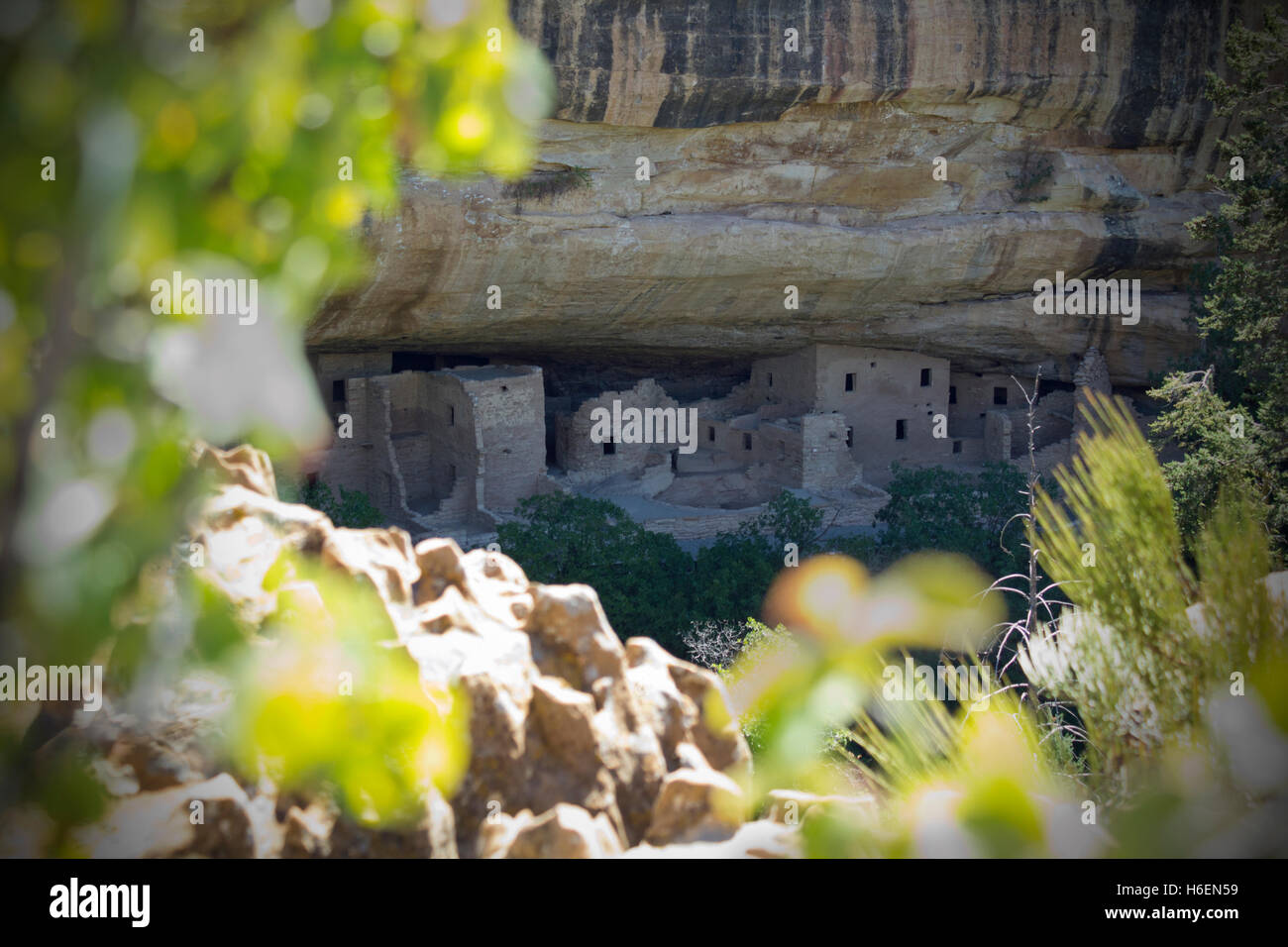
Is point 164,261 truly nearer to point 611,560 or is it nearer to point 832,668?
point 832,668

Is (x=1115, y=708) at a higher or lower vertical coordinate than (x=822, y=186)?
lower

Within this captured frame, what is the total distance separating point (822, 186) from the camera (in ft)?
48.6

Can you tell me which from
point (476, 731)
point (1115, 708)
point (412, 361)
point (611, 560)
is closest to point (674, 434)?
point (611, 560)

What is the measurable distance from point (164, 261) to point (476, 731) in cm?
226

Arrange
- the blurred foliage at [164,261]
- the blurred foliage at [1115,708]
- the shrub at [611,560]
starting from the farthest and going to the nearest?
the shrub at [611,560] → the blurred foliage at [1115,708] → the blurred foliage at [164,261]

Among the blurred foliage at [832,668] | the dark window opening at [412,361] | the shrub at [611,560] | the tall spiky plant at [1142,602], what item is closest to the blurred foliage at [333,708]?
the blurred foliage at [832,668]

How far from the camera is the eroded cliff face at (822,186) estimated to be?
42.5ft

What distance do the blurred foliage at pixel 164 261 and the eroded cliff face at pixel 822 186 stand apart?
11.2 meters

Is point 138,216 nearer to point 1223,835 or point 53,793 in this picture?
point 53,793

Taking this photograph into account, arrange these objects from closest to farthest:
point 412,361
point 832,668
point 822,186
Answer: point 832,668 < point 822,186 < point 412,361

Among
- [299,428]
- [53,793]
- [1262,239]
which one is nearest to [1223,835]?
[299,428]

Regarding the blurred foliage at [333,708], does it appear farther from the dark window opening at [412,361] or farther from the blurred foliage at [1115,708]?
the dark window opening at [412,361]

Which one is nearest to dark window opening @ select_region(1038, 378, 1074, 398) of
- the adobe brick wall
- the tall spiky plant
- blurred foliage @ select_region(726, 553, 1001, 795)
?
the adobe brick wall

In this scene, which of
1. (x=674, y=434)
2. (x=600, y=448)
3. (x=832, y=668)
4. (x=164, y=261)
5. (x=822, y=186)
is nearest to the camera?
(x=164, y=261)
